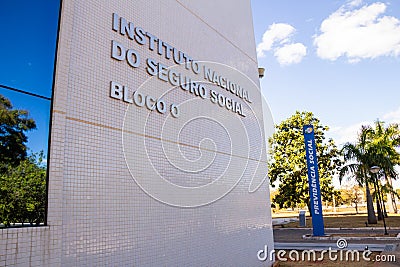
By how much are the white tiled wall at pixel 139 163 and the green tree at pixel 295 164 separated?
19942 millimetres

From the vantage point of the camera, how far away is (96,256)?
3.93 m

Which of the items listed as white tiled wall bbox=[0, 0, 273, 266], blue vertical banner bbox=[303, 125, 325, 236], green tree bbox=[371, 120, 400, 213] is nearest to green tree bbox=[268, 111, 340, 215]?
green tree bbox=[371, 120, 400, 213]

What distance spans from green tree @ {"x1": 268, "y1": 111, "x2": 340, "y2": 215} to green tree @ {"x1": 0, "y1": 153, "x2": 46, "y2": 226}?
25.5 m

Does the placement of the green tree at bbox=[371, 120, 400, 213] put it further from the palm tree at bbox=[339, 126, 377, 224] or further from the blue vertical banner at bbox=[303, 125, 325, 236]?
the blue vertical banner at bbox=[303, 125, 325, 236]

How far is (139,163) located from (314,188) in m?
13.0

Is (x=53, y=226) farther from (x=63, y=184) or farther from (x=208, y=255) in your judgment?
(x=208, y=255)

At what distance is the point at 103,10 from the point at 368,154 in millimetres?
21876

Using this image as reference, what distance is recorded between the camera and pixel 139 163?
489cm

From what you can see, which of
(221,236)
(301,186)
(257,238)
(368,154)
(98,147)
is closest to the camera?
(98,147)

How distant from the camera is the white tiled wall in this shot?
3775 mm

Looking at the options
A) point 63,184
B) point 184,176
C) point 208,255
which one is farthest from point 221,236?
point 63,184

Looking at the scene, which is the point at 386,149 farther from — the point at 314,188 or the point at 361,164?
the point at 314,188
